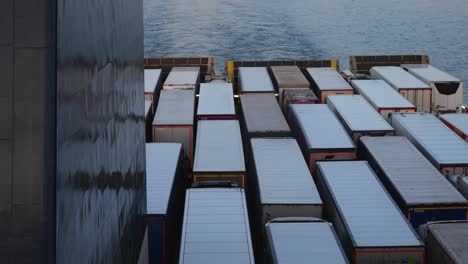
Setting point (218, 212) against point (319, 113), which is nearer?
point (218, 212)

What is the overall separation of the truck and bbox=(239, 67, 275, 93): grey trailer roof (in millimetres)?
14761

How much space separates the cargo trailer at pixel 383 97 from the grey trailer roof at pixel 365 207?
7.59 meters

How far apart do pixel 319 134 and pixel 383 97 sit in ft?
23.4

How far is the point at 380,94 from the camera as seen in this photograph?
27.5 metres

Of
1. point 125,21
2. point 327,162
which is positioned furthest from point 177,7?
point 125,21

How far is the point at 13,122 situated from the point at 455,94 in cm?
2673

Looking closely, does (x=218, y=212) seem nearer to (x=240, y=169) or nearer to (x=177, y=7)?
(x=240, y=169)

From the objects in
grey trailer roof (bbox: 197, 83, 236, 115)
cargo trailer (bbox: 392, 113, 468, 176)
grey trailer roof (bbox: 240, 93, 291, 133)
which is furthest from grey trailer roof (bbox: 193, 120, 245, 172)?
cargo trailer (bbox: 392, 113, 468, 176)

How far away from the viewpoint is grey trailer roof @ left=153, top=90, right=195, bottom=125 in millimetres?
22156

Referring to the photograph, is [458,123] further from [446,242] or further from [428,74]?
[446,242]

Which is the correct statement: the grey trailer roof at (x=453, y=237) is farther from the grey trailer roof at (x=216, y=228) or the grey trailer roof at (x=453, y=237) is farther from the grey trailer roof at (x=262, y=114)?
the grey trailer roof at (x=262, y=114)

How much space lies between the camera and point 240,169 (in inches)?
687

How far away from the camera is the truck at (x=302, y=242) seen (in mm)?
12250

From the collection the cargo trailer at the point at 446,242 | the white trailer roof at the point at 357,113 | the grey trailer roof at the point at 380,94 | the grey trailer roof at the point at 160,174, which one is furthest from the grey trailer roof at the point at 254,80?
the cargo trailer at the point at 446,242
